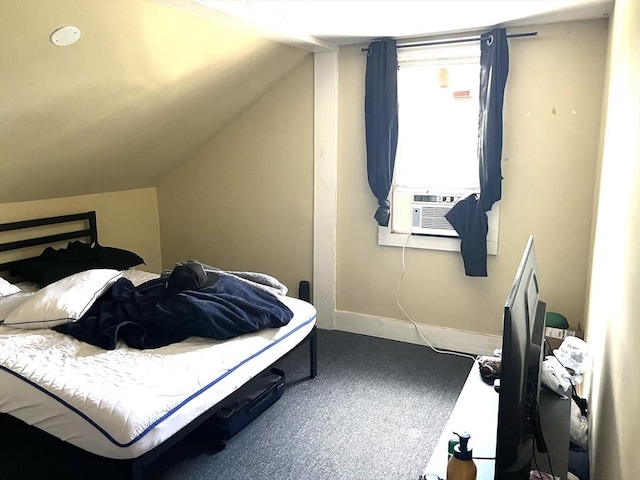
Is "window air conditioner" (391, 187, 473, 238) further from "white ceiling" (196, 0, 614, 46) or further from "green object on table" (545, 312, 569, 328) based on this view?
"white ceiling" (196, 0, 614, 46)

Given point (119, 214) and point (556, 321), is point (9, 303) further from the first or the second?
point (556, 321)

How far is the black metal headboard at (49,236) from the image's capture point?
11.2 feet

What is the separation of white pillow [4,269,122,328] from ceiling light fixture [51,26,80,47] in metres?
1.15

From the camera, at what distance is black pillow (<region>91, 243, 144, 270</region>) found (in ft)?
11.7

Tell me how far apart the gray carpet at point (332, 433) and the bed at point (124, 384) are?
0.12 meters

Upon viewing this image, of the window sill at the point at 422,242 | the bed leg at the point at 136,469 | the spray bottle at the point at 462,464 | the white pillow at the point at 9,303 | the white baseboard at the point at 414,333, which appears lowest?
the white baseboard at the point at 414,333

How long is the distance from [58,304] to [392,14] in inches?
88.8

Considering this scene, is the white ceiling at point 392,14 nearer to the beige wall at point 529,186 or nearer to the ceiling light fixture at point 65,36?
the beige wall at point 529,186

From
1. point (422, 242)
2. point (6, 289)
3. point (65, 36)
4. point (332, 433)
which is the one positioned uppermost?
point (65, 36)

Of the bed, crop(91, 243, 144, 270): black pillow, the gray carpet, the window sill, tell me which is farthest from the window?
crop(91, 243, 144, 270): black pillow

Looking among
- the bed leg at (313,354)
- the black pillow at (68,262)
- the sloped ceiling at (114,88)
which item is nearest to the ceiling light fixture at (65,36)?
the sloped ceiling at (114,88)

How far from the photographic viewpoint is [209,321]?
96.5 inches

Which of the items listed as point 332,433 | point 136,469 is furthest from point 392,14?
point 136,469

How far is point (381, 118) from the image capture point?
139 inches
